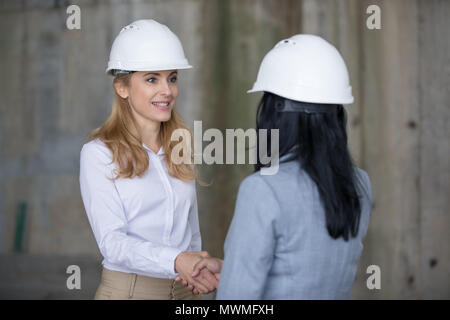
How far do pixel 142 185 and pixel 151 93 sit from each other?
0.46 metres

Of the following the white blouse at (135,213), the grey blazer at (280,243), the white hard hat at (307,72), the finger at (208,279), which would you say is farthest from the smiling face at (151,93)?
the grey blazer at (280,243)

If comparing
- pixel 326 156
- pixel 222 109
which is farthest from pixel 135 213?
pixel 222 109

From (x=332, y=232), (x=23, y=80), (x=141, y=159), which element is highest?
(x=23, y=80)

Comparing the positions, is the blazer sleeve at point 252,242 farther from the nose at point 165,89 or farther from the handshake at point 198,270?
the nose at point 165,89

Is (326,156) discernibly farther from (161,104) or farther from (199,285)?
(161,104)

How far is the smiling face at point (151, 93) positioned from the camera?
261 cm

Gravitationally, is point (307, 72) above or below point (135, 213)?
above

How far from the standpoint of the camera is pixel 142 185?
2477mm

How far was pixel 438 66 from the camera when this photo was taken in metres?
4.93

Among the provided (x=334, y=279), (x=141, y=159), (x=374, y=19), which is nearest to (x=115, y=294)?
(x=141, y=159)

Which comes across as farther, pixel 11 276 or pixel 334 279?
pixel 11 276
